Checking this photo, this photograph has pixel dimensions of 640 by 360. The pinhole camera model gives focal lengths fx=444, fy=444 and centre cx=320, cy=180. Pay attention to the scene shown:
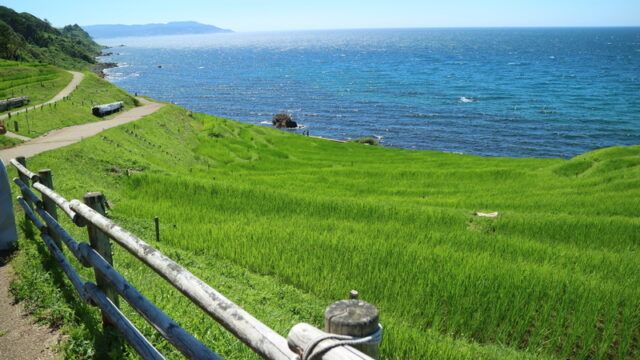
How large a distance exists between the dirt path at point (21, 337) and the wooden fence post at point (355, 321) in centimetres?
466

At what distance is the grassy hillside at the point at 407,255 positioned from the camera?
804 cm

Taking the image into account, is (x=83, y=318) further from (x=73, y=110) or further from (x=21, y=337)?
(x=73, y=110)

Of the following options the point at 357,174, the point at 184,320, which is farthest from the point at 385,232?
the point at 357,174

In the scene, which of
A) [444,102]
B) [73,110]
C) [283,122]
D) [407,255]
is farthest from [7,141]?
[444,102]

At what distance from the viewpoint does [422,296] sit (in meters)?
9.21

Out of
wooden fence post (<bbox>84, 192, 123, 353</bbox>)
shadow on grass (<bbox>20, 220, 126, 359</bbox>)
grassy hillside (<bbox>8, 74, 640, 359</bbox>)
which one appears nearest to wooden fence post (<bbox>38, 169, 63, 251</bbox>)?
shadow on grass (<bbox>20, 220, 126, 359</bbox>)

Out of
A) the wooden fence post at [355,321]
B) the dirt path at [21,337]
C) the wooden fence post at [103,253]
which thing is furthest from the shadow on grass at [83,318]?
the wooden fence post at [355,321]

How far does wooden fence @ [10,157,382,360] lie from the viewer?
2527 mm

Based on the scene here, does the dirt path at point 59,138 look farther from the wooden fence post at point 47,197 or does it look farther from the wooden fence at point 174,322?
the wooden fence at point 174,322

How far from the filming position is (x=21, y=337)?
5949 mm

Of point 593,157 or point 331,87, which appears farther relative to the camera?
point 331,87

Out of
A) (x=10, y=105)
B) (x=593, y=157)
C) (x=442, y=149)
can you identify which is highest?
(x=10, y=105)

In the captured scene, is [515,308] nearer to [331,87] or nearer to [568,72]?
[331,87]

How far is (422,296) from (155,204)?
10228mm
